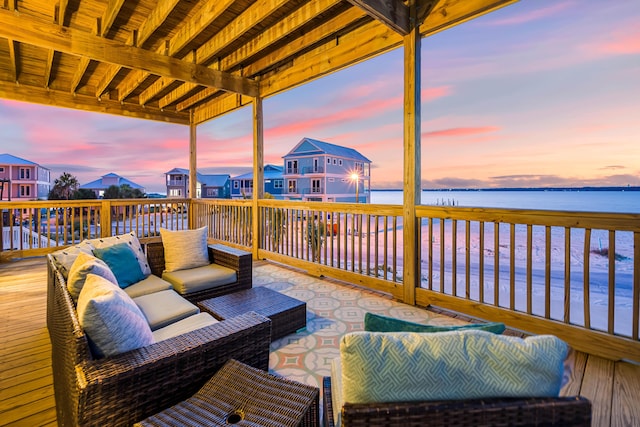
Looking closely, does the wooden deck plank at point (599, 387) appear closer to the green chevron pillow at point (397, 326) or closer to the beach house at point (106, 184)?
the green chevron pillow at point (397, 326)

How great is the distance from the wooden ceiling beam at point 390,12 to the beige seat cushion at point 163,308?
2.73 meters

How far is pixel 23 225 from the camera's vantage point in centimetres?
536

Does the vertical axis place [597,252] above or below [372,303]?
above

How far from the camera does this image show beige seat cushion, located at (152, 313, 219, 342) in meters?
1.76

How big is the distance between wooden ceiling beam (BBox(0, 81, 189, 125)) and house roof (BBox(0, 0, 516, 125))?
0.7 inches

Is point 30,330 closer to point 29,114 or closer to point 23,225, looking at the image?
point 23,225

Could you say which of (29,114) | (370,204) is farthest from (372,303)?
(29,114)

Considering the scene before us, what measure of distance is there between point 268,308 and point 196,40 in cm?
374

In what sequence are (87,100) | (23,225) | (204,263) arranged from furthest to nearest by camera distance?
(87,100) < (23,225) < (204,263)

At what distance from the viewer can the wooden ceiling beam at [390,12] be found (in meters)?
2.71

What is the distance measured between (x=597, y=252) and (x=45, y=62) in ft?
24.1

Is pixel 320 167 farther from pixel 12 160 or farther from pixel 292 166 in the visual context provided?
pixel 12 160

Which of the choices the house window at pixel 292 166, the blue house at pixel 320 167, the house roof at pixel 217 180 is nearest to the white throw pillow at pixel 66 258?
the blue house at pixel 320 167

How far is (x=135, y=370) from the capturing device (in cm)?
118
